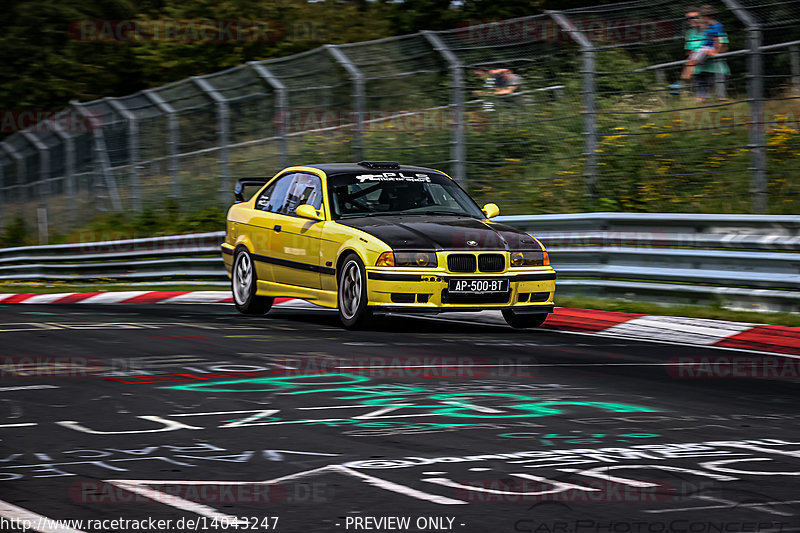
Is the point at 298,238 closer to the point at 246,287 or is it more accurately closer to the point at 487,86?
the point at 246,287

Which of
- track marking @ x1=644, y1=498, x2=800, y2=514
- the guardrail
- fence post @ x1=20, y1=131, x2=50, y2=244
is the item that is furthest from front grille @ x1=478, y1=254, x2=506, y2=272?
fence post @ x1=20, y1=131, x2=50, y2=244

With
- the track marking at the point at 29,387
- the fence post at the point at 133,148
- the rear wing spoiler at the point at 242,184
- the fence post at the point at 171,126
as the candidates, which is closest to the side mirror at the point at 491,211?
the rear wing spoiler at the point at 242,184

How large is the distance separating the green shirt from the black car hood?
3585mm

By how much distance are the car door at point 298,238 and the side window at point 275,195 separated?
0.24 feet

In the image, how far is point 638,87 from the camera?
1442 centimetres

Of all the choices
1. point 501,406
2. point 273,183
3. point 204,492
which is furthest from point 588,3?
point 204,492

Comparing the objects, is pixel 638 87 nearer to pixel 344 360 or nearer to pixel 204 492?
pixel 344 360

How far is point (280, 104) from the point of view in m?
18.3

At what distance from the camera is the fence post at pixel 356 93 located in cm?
1692

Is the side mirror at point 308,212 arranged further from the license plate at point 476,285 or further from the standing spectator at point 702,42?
the standing spectator at point 702,42

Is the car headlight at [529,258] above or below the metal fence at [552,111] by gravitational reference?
below

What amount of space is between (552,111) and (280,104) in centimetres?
452

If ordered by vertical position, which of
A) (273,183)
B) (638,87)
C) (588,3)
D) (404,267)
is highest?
(588,3)

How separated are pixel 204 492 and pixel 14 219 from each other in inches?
1042
